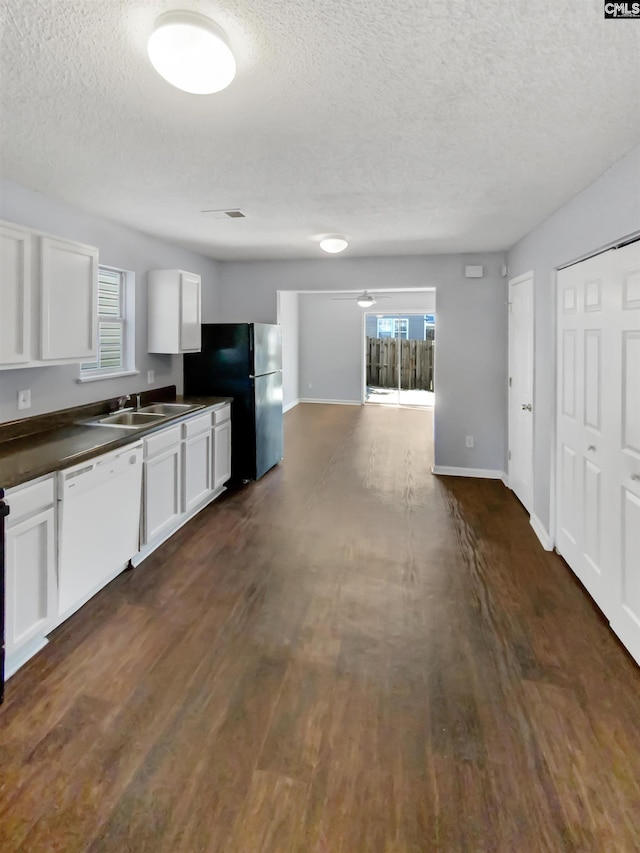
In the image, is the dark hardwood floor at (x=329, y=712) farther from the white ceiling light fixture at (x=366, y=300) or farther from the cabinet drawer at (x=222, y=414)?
the white ceiling light fixture at (x=366, y=300)

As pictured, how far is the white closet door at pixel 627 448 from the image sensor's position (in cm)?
222

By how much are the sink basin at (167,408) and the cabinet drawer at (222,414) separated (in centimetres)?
23

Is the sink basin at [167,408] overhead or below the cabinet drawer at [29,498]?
overhead

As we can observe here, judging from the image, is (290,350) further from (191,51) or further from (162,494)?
(191,51)

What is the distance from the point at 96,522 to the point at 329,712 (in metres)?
1.59

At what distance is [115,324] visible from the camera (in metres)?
4.04

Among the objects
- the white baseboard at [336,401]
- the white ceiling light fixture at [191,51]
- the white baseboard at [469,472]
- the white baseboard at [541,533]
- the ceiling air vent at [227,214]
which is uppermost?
the ceiling air vent at [227,214]

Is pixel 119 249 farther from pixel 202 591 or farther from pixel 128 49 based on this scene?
pixel 202 591

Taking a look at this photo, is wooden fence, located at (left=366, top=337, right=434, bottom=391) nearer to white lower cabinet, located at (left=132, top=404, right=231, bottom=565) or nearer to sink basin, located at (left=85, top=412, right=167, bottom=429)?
white lower cabinet, located at (left=132, top=404, right=231, bottom=565)

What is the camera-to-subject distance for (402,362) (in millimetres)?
10727

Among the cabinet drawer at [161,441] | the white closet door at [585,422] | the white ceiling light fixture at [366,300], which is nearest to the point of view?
the white closet door at [585,422]

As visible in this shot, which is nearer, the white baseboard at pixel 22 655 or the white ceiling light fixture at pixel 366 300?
the white baseboard at pixel 22 655

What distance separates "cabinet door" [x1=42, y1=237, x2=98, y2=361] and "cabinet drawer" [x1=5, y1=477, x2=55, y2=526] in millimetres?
860

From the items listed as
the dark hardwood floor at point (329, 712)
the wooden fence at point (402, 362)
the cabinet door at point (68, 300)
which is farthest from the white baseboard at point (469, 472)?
the wooden fence at point (402, 362)
